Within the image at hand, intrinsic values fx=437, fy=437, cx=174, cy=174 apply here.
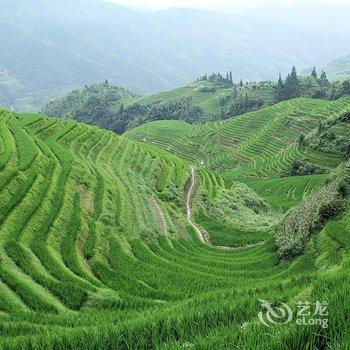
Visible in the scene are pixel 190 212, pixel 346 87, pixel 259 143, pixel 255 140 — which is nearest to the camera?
pixel 190 212

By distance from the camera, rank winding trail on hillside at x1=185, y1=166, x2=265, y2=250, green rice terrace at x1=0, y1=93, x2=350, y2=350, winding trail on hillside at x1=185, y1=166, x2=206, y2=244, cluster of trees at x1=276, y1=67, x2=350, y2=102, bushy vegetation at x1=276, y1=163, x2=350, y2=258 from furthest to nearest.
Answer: cluster of trees at x1=276, y1=67, x2=350, y2=102 < winding trail on hillside at x1=185, y1=166, x2=206, y2=244 < winding trail on hillside at x1=185, y1=166, x2=265, y2=250 < bushy vegetation at x1=276, y1=163, x2=350, y2=258 < green rice terrace at x1=0, y1=93, x2=350, y2=350

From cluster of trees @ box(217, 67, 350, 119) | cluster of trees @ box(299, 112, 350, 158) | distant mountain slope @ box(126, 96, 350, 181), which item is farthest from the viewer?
cluster of trees @ box(217, 67, 350, 119)

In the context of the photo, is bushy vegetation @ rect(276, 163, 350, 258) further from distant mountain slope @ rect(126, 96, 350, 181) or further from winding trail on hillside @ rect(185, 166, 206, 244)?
distant mountain slope @ rect(126, 96, 350, 181)

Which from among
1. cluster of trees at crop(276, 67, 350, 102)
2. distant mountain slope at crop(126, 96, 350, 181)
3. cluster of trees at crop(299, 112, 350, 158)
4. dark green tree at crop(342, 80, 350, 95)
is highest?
dark green tree at crop(342, 80, 350, 95)

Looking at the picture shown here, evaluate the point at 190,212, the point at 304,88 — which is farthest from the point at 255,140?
the point at 190,212

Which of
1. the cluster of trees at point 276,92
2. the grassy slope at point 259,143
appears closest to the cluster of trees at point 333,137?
the grassy slope at point 259,143

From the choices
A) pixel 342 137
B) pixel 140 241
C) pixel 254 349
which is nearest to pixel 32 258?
pixel 140 241

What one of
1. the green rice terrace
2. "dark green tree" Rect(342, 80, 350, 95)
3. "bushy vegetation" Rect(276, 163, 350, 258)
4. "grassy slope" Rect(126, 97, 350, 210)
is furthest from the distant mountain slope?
"bushy vegetation" Rect(276, 163, 350, 258)

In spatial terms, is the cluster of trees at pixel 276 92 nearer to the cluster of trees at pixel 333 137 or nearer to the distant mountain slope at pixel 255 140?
the distant mountain slope at pixel 255 140

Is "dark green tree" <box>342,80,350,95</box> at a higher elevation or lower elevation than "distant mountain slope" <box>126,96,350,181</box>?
higher

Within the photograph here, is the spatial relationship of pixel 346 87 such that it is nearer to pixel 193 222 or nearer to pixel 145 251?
pixel 193 222
